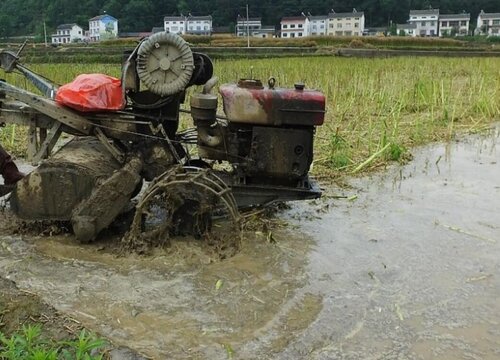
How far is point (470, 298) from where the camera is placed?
3.46m

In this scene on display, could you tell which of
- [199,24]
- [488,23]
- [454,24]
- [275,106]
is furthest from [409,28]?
[275,106]

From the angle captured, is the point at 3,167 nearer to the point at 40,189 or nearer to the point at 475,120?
the point at 40,189

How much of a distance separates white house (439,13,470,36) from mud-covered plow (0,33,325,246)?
274 ft

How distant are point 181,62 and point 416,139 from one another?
4811 millimetres

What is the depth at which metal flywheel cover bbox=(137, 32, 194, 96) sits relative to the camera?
13.0 feet

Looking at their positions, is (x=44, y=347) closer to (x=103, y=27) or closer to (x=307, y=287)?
(x=307, y=287)

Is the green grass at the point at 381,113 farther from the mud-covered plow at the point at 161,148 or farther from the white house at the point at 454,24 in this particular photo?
the white house at the point at 454,24

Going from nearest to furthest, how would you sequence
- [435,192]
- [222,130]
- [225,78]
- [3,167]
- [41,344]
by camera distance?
1. [41,344]
2. [222,130]
3. [3,167]
4. [435,192]
5. [225,78]

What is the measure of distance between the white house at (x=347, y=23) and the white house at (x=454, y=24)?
11981mm

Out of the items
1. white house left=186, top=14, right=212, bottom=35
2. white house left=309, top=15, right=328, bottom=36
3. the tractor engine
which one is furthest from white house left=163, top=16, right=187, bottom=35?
the tractor engine

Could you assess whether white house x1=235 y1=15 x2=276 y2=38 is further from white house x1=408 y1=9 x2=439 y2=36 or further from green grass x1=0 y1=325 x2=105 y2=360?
green grass x1=0 y1=325 x2=105 y2=360

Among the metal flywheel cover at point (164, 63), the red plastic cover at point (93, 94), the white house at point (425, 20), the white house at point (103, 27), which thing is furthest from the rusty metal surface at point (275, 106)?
the white house at point (425, 20)

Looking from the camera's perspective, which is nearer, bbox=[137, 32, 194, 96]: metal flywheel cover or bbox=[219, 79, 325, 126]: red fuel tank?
bbox=[137, 32, 194, 96]: metal flywheel cover

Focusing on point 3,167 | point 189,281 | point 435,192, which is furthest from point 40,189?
point 435,192
